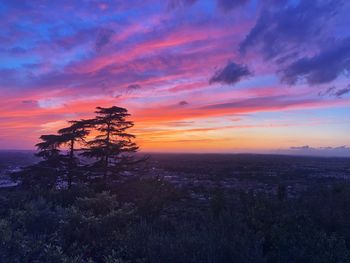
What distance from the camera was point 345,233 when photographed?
31.8 ft

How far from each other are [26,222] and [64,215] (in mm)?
878

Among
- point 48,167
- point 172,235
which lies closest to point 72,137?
point 48,167

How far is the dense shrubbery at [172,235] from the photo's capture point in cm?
630

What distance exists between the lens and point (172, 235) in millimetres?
8383

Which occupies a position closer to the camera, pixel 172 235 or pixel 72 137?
pixel 172 235

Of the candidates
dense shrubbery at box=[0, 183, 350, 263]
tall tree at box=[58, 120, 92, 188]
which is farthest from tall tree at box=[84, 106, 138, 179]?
dense shrubbery at box=[0, 183, 350, 263]

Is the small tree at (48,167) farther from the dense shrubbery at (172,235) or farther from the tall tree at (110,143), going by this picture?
the dense shrubbery at (172,235)

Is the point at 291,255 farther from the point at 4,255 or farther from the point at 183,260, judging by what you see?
the point at 4,255

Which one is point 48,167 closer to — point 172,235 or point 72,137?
point 72,137

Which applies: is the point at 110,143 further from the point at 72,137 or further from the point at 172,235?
the point at 172,235

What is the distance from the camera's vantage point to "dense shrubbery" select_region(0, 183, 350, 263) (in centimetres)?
630

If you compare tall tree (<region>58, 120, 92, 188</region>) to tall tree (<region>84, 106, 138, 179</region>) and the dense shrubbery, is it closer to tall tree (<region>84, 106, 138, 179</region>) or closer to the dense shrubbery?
tall tree (<region>84, 106, 138, 179</region>)

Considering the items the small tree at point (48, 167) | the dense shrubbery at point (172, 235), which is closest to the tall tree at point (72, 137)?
the small tree at point (48, 167)

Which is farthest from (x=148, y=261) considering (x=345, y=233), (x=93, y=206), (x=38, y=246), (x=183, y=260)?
(x=345, y=233)
